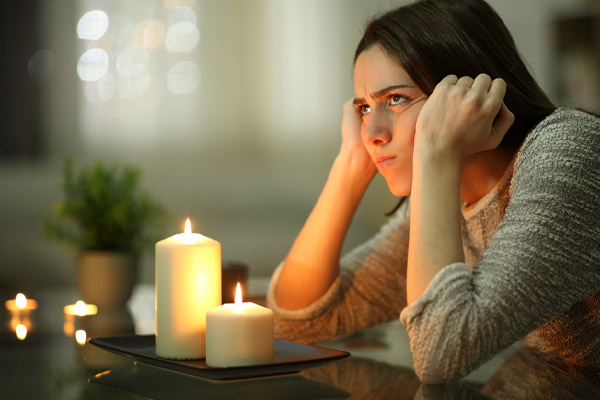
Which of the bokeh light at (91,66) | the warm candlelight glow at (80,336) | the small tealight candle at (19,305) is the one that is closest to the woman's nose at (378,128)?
the warm candlelight glow at (80,336)

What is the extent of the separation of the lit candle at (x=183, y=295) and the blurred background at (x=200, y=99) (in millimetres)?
2190

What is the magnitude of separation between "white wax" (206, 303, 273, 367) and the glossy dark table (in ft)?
0.10

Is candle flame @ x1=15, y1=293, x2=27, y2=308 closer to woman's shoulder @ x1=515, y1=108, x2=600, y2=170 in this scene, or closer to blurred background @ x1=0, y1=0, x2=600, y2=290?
woman's shoulder @ x1=515, y1=108, x2=600, y2=170

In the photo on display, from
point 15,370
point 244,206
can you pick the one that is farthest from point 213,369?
point 244,206

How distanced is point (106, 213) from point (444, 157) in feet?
2.78

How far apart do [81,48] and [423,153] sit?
2.45 metres

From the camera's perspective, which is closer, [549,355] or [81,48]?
[549,355]

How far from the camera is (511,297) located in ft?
2.56

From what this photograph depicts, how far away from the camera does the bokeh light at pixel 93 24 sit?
2.98m

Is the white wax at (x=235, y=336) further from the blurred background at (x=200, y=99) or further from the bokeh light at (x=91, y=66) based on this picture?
the bokeh light at (x=91, y=66)

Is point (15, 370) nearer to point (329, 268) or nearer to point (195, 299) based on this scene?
point (195, 299)

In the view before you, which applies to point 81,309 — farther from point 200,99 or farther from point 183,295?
point 200,99

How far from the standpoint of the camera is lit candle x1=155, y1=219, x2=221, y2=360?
0.78 m

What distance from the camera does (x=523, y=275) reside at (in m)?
0.79
